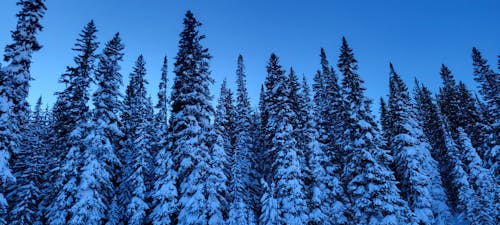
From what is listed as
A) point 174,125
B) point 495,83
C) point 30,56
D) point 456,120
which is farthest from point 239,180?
point 456,120

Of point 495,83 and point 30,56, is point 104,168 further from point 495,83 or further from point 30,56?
point 495,83

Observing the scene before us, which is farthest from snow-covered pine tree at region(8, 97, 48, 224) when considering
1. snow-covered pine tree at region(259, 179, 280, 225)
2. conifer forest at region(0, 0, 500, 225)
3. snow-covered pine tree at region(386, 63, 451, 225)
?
snow-covered pine tree at region(386, 63, 451, 225)

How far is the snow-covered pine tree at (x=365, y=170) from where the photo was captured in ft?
→ 80.6

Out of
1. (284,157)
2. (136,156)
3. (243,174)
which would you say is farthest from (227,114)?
(284,157)

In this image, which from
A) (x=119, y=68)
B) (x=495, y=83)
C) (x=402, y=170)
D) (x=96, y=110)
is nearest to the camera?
(x=96, y=110)

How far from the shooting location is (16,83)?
20672 millimetres

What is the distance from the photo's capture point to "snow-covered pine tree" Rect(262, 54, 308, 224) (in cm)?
2577

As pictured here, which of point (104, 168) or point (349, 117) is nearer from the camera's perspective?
point (104, 168)

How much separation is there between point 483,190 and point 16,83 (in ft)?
145

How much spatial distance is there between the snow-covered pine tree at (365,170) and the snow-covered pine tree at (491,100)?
650 inches

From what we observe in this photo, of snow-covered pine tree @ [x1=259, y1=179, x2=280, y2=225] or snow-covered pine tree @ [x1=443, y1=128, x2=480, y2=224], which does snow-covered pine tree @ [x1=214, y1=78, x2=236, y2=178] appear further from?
snow-covered pine tree @ [x1=443, y1=128, x2=480, y2=224]

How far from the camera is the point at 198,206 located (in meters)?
21.0

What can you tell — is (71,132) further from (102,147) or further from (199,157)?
(199,157)

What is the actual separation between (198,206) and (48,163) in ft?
66.5
